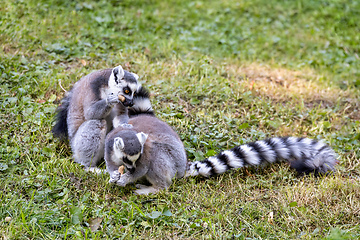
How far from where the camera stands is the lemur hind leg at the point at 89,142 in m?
3.96

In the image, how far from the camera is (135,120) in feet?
13.8

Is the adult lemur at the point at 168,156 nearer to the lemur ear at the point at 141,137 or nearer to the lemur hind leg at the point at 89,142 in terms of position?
the lemur ear at the point at 141,137

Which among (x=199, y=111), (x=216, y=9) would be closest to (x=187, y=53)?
(x=199, y=111)

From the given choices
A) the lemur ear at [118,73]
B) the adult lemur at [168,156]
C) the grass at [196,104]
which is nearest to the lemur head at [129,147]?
the adult lemur at [168,156]

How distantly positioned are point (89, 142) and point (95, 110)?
34 centimetres

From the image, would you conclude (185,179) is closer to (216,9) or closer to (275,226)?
(275,226)

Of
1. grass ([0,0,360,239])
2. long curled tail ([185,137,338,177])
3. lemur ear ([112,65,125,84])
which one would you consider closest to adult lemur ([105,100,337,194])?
long curled tail ([185,137,338,177])

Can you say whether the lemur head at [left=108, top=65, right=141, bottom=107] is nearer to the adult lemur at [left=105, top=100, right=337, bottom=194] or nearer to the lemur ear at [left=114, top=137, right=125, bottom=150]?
the adult lemur at [left=105, top=100, right=337, bottom=194]

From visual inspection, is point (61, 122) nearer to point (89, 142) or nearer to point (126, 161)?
point (89, 142)

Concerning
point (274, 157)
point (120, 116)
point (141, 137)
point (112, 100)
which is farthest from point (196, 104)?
point (141, 137)

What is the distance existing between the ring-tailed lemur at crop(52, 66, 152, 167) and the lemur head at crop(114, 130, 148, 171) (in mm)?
459

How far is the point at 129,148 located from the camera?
3.51 m

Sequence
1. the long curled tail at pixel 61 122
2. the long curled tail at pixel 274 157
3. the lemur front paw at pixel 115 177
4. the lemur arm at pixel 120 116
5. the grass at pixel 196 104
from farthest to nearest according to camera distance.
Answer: the long curled tail at pixel 61 122
the lemur arm at pixel 120 116
the long curled tail at pixel 274 157
the lemur front paw at pixel 115 177
the grass at pixel 196 104

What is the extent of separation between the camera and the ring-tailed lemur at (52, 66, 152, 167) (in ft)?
13.0
